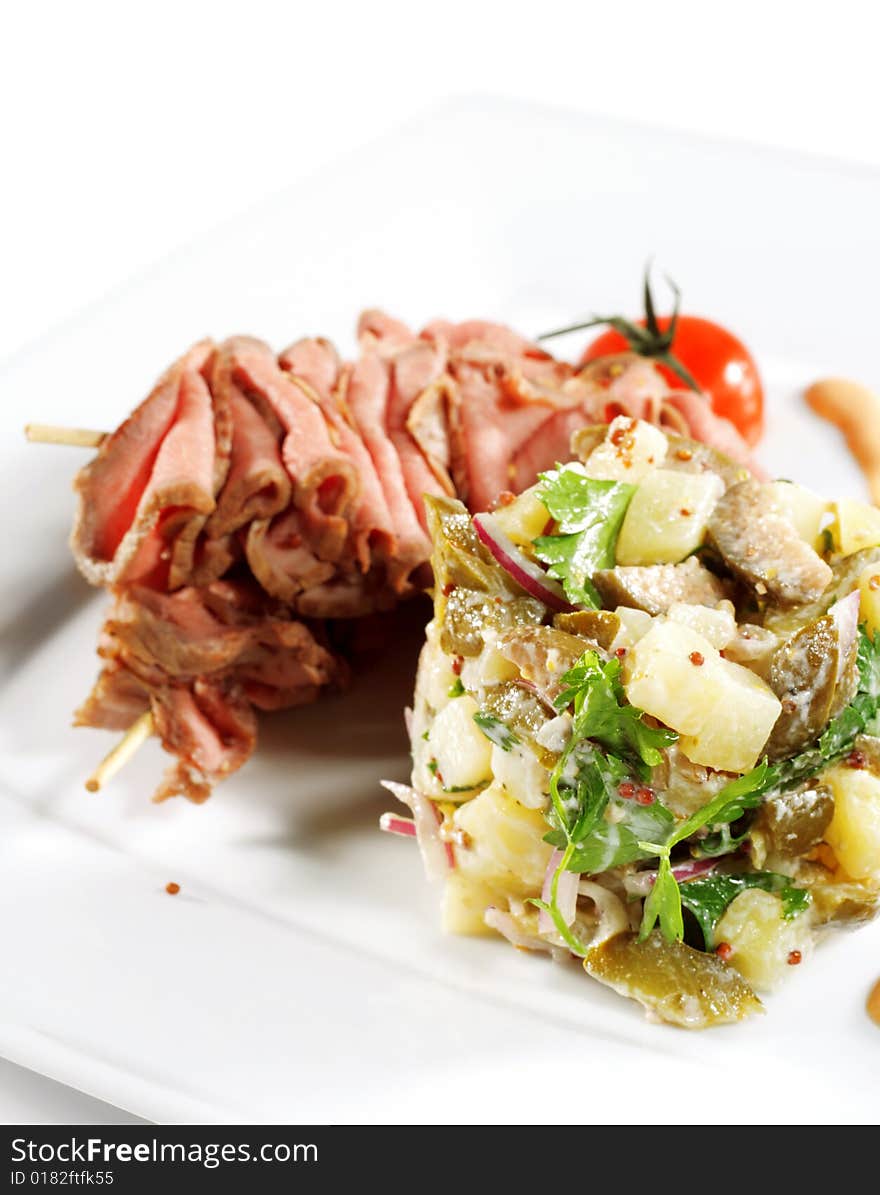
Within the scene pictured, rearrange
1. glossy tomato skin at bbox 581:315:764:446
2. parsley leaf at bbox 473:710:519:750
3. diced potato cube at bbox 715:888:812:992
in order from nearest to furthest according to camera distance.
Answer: parsley leaf at bbox 473:710:519:750 < diced potato cube at bbox 715:888:812:992 < glossy tomato skin at bbox 581:315:764:446

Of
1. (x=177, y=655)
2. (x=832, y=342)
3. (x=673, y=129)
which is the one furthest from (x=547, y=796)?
(x=673, y=129)

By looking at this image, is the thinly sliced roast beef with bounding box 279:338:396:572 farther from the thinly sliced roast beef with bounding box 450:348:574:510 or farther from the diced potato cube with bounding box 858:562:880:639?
the diced potato cube with bounding box 858:562:880:639

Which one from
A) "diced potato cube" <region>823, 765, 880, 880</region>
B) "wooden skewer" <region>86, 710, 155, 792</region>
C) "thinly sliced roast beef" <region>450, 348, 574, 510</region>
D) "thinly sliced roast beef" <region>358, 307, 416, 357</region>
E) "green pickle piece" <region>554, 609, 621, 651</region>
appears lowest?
"wooden skewer" <region>86, 710, 155, 792</region>

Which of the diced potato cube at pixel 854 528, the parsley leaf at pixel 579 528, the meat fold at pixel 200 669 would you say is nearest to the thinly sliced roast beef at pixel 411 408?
the meat fold at pixel 200 669

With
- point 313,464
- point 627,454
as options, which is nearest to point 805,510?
point 627,454

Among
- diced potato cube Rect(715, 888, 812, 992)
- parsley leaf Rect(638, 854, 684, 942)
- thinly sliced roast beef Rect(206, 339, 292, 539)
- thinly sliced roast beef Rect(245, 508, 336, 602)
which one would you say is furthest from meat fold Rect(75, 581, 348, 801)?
diced potato cube Rect(715, 888, 812, 992)

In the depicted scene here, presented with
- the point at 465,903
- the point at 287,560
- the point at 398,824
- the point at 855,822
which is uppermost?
the point at 287,560

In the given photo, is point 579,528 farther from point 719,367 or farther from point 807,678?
point 719,367
